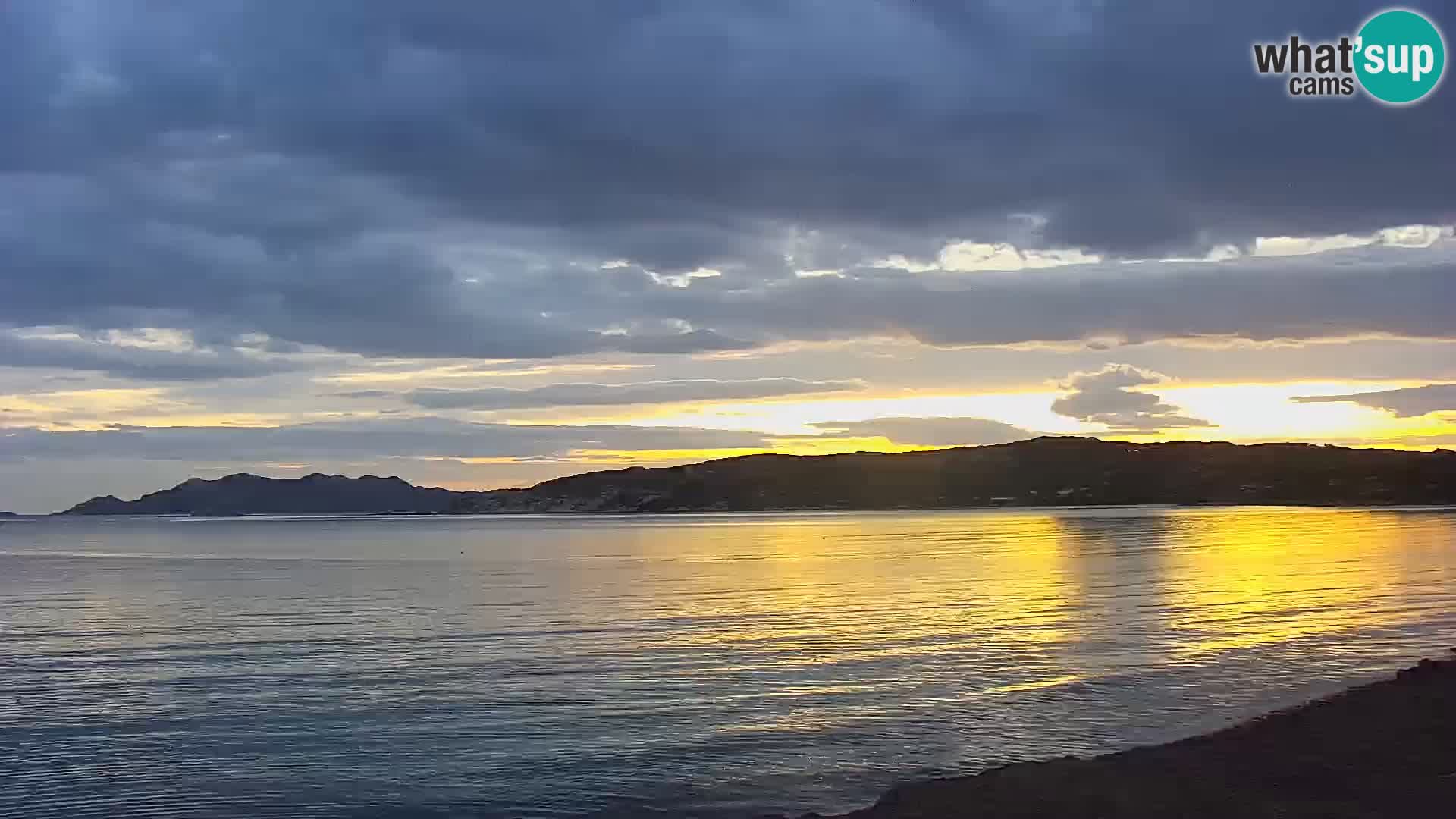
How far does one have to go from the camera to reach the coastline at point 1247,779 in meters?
18.2

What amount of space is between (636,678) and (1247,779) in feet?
57.9

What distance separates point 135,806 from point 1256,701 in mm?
24172

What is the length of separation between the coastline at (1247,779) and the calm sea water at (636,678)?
170cm

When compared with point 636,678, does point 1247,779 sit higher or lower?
higher

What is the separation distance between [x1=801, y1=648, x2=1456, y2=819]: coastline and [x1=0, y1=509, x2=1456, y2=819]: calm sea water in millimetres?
1700

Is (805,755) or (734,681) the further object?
(734,681)

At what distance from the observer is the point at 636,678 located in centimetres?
3359

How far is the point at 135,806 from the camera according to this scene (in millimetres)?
20969

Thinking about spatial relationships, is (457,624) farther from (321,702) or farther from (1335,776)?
(1335,776)

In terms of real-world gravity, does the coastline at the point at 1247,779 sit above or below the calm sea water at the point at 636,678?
above

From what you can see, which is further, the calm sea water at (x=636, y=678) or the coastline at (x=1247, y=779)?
the calm sea water at (x=636, y=678)

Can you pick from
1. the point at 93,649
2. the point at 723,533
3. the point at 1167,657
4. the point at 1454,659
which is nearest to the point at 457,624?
the point at 93,649

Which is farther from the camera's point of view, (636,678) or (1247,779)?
(636,678)

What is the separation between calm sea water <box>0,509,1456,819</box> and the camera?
22406 mm
